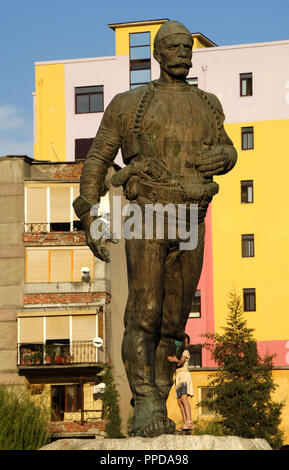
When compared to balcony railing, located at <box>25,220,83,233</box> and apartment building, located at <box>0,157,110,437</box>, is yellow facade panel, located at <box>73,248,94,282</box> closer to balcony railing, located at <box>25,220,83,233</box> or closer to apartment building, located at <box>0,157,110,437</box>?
apartment building, located at <box>0,157,110,437</box>

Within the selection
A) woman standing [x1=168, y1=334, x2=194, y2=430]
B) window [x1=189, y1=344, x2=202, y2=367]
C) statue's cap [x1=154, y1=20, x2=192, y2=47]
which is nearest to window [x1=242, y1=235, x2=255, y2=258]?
window [x1=189, y1=344, x2=202, y2=367]

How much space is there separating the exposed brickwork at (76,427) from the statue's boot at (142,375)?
53270mm

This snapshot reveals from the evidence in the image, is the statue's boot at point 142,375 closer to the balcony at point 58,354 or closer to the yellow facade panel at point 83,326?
the balcony at point 58,354

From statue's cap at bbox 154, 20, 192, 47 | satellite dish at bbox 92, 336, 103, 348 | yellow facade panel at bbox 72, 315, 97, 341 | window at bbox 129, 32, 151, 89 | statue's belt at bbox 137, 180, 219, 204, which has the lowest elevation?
satellite dish at bbox 92, 336, 103, 348

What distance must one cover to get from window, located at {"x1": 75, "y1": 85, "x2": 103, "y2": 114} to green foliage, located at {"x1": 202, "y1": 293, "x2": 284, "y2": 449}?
1267 inches

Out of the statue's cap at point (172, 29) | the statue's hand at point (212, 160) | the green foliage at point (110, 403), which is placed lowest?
the green foliage at point (110, 403)

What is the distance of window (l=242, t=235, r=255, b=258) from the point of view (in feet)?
251

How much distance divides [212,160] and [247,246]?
64298 millimetres

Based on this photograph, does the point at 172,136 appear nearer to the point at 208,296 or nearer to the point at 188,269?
→ the point at 188,269

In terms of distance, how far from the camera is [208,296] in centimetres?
7656

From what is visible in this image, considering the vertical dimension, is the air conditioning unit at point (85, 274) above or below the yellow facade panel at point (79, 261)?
below

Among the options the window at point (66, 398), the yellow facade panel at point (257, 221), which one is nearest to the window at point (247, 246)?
the yellow facade panel at point (257, 221)

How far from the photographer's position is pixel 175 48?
1291 cm

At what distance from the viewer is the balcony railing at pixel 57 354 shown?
6562 cm
